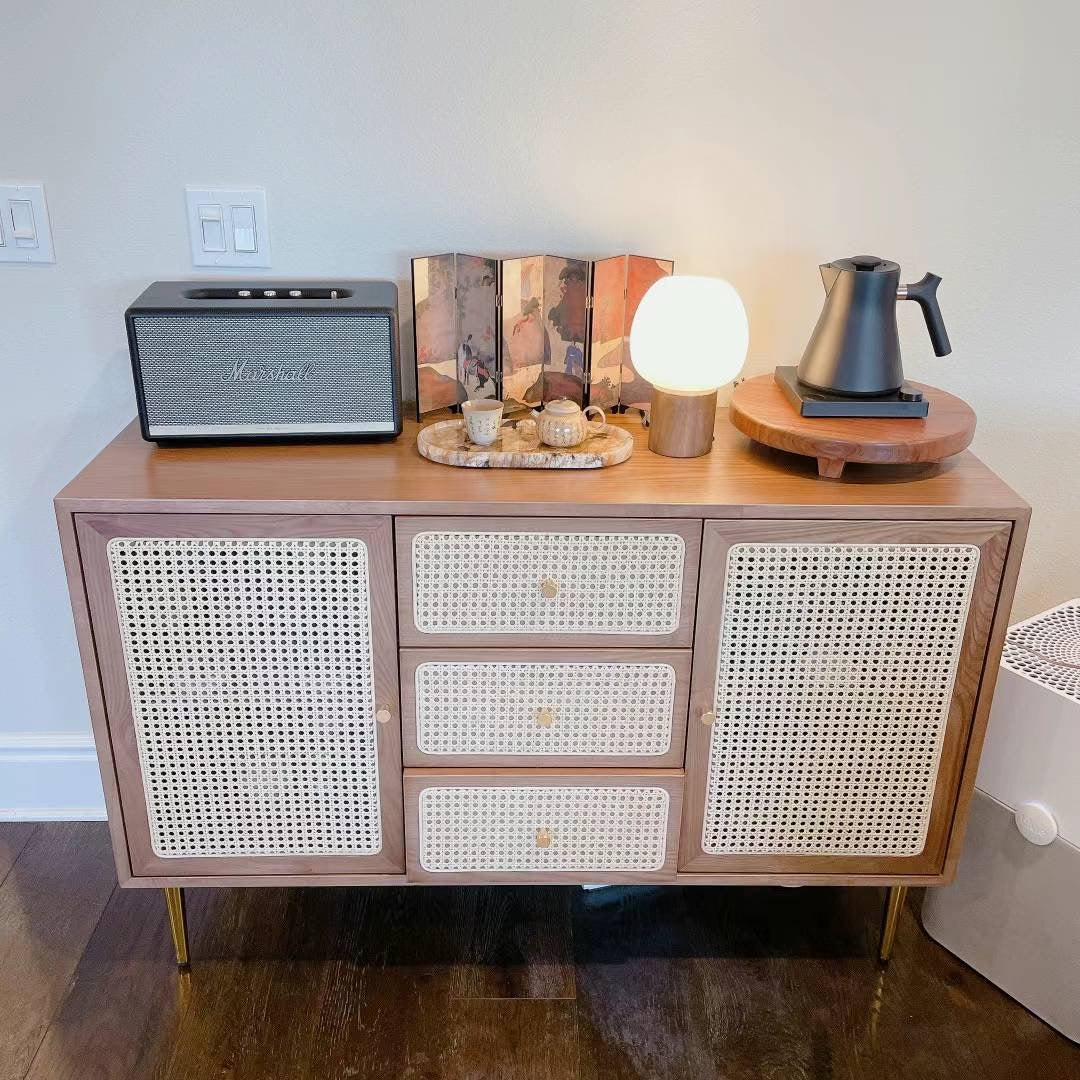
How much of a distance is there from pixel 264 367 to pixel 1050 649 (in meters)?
1.19

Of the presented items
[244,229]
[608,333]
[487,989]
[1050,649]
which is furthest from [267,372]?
[1050,649]

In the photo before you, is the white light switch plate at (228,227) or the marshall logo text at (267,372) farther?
the white light switch plate at (228,227)

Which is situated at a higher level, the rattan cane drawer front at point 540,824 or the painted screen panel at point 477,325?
the painted screen panel at point 477,325

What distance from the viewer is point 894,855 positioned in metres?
1.46

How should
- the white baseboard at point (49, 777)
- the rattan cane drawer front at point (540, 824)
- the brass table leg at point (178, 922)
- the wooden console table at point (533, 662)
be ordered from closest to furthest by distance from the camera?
the wooden console table at point (533, 662)
the rattan cane drawer front at point (540, 824)
the brass table leg at point (178, 922)
the white baseboard at point (49, 777)

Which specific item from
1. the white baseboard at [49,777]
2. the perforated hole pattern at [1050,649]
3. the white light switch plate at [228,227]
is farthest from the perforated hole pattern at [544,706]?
the white baseboard at [49,777]

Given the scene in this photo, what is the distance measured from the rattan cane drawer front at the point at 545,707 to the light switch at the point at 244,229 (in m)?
0.65

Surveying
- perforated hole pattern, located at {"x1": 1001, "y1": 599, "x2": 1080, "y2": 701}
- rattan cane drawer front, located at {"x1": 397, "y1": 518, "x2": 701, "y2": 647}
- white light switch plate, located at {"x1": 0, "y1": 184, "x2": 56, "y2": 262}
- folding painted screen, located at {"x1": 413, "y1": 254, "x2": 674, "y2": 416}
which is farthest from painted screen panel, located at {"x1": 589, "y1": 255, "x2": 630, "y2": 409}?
white light switch plate, located at {"x1": 0, "y1": 184, "x2": 56, "y2": 262}

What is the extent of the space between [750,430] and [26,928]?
52.6 inches

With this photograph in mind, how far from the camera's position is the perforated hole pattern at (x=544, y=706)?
1338mm

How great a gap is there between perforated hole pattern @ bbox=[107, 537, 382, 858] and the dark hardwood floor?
245mm

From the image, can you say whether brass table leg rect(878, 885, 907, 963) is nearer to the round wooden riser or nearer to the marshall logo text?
the round wooden riser

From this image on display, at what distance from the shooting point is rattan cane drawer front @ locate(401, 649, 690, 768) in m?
1.33

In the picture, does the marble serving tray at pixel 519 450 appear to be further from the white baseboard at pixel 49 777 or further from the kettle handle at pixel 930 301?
the white baseboard at pixel 49 777
